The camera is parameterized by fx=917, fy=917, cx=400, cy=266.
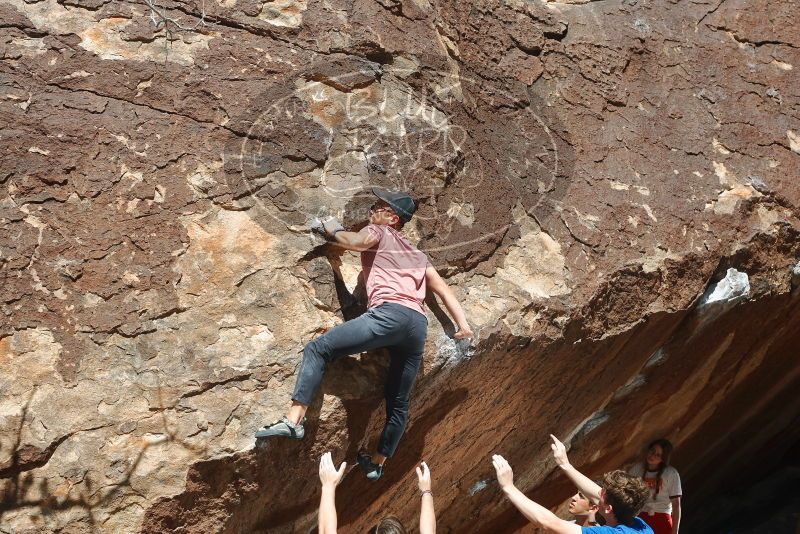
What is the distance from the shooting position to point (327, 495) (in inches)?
142

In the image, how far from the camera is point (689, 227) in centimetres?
473

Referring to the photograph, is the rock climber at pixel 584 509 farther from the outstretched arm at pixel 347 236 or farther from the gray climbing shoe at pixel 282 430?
the outstretched arm at pixel 347 236

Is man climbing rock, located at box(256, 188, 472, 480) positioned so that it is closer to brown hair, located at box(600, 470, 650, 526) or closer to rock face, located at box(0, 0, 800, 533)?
rock face, located at box(0, 0, 800, 533)

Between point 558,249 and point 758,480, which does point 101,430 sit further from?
point 758,480

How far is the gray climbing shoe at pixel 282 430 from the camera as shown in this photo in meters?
3.56

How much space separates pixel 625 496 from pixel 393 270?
1.32 metres

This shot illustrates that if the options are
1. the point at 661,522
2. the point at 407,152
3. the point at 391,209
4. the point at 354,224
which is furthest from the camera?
the point at 661,522

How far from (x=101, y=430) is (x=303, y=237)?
114cm

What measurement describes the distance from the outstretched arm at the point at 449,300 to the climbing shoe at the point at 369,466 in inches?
26.0

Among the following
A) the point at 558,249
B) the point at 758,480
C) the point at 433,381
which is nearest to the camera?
the point at 433,381

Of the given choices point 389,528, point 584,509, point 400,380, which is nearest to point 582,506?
point 584,509

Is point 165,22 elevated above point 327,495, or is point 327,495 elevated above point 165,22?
point 165,22

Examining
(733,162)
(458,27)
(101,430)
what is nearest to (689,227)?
(733,162)

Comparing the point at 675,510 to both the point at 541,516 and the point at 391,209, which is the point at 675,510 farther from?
the point at 391,209
